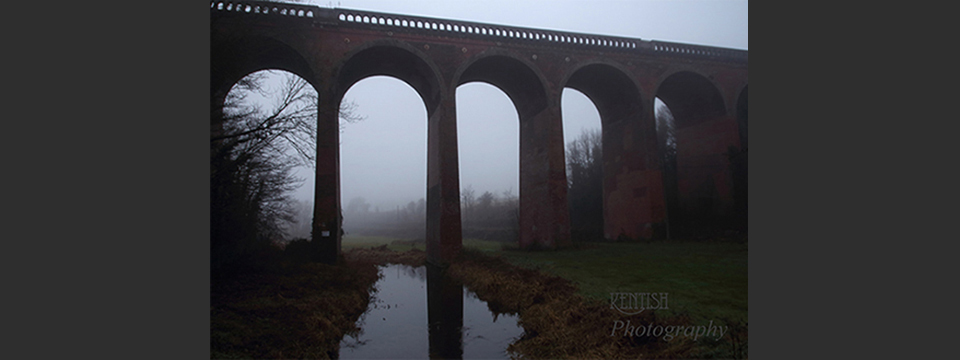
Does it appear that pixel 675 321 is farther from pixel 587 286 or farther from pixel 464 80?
pixel 464 80

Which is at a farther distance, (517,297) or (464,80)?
(464,80)

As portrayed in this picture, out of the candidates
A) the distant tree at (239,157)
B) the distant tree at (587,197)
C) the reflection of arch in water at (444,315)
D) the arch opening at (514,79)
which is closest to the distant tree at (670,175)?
the distant tree at (587,197)

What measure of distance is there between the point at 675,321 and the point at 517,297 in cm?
452

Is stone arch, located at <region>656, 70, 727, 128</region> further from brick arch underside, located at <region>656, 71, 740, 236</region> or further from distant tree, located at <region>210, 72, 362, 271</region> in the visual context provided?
distant tree, located at <region>210, 72, 362, 271</region>

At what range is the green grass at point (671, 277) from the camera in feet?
20.6

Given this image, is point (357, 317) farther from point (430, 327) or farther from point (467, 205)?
point (467, 205)

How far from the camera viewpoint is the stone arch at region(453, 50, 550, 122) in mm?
17562

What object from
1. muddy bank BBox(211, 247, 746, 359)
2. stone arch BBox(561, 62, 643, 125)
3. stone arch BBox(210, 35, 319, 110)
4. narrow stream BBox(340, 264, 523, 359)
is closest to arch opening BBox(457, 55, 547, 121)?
stone arch BBox(561, 62, 643, 125)

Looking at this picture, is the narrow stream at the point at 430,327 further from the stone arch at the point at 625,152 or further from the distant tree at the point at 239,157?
the stone arch at the point at 625,152

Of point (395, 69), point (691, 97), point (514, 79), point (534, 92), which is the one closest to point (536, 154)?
point (534, 92)

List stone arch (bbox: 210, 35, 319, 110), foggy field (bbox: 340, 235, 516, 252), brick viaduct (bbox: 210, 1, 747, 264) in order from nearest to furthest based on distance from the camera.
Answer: stone arch (bbox: 210, 35, 319, 110)
brick viaduct (bbox: 210, 1, 747, 264)
foggy field (bbox: 340, 235, 516, 252)

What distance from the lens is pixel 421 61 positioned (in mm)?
16719

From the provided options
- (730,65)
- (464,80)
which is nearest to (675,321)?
(464,80)

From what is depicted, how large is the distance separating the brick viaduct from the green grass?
474 cm
